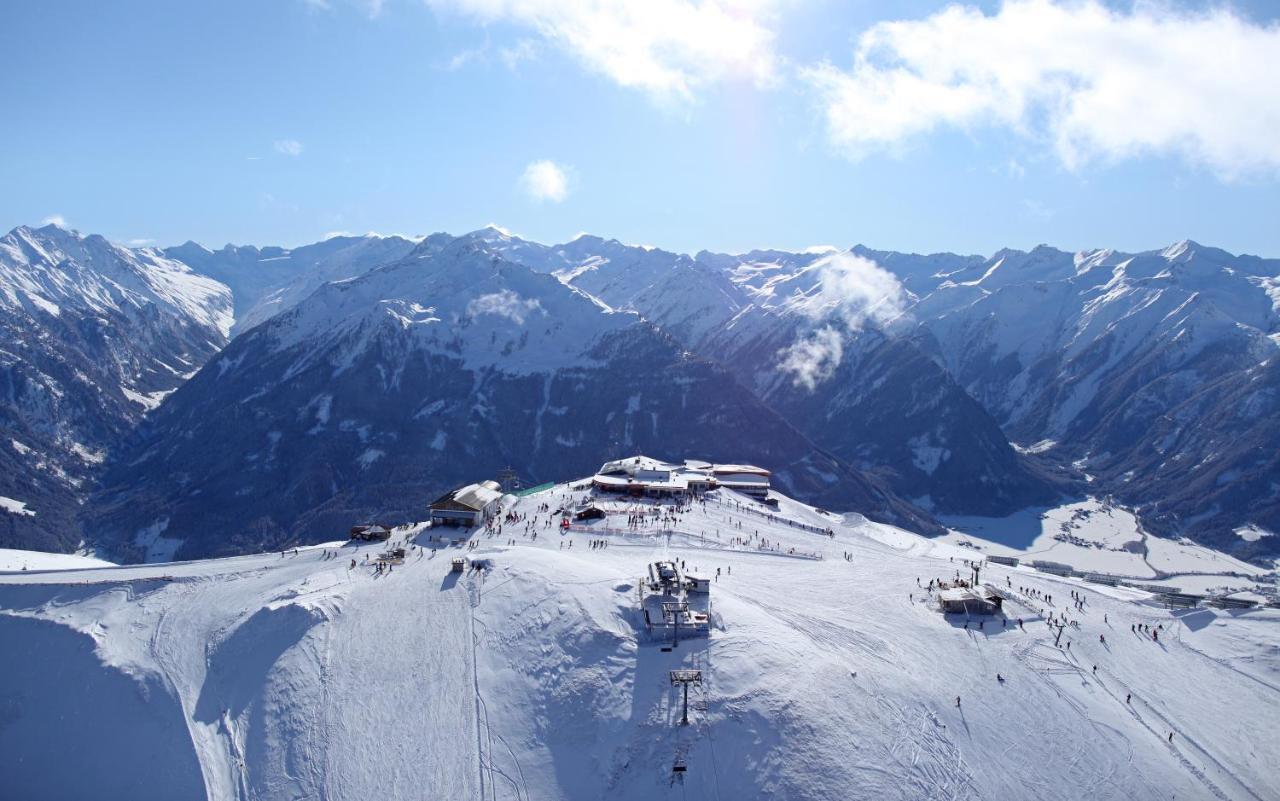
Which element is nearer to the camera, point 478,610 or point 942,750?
point 942,750

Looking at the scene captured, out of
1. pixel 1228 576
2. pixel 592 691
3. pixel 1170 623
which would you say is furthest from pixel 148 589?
pixel 1228 576

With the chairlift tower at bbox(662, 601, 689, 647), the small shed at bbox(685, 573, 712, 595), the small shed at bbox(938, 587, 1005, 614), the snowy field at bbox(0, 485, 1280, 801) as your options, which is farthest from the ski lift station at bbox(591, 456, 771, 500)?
the chairlift tower at bbox(662, 601, 689, 647)

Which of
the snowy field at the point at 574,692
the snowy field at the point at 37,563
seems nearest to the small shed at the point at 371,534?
the snowy field at the point at 574,692

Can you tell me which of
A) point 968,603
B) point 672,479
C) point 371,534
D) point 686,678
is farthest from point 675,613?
point 672,479

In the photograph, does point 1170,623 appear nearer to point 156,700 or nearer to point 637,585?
point 637,585

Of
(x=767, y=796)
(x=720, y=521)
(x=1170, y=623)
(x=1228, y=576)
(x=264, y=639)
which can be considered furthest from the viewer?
(x=1228, y=576)
